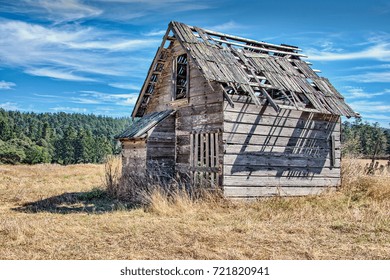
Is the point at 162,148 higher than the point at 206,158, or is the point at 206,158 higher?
the point at 162,148

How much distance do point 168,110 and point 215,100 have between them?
2869mm

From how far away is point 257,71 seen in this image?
13938 mm

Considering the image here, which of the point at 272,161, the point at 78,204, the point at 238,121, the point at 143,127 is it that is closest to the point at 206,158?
the point at 238,121

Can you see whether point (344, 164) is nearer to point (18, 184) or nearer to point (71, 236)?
point (71, 236)

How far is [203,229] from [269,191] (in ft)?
15.9

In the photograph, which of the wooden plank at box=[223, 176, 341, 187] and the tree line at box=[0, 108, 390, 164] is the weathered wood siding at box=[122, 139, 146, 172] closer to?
the wooden plank at box=[223, 176, 341, 187]

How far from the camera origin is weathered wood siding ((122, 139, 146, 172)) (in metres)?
14.4

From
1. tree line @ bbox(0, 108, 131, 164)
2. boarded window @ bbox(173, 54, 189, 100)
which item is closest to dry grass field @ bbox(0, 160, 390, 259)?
boarded window @ bbox(173, 54, 189, 100)

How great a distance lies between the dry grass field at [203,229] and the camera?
681cm

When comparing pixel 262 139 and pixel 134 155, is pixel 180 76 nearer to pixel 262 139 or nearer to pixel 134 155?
pixel 134 155

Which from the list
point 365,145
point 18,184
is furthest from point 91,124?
point 18,184

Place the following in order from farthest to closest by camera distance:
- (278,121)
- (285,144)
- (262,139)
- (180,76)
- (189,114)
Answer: (180,76) → (189,114) → (285,144) → (278,121) → (262,139)

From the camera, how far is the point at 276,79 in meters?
13.9

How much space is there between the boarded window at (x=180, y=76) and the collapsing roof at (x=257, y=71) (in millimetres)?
705
